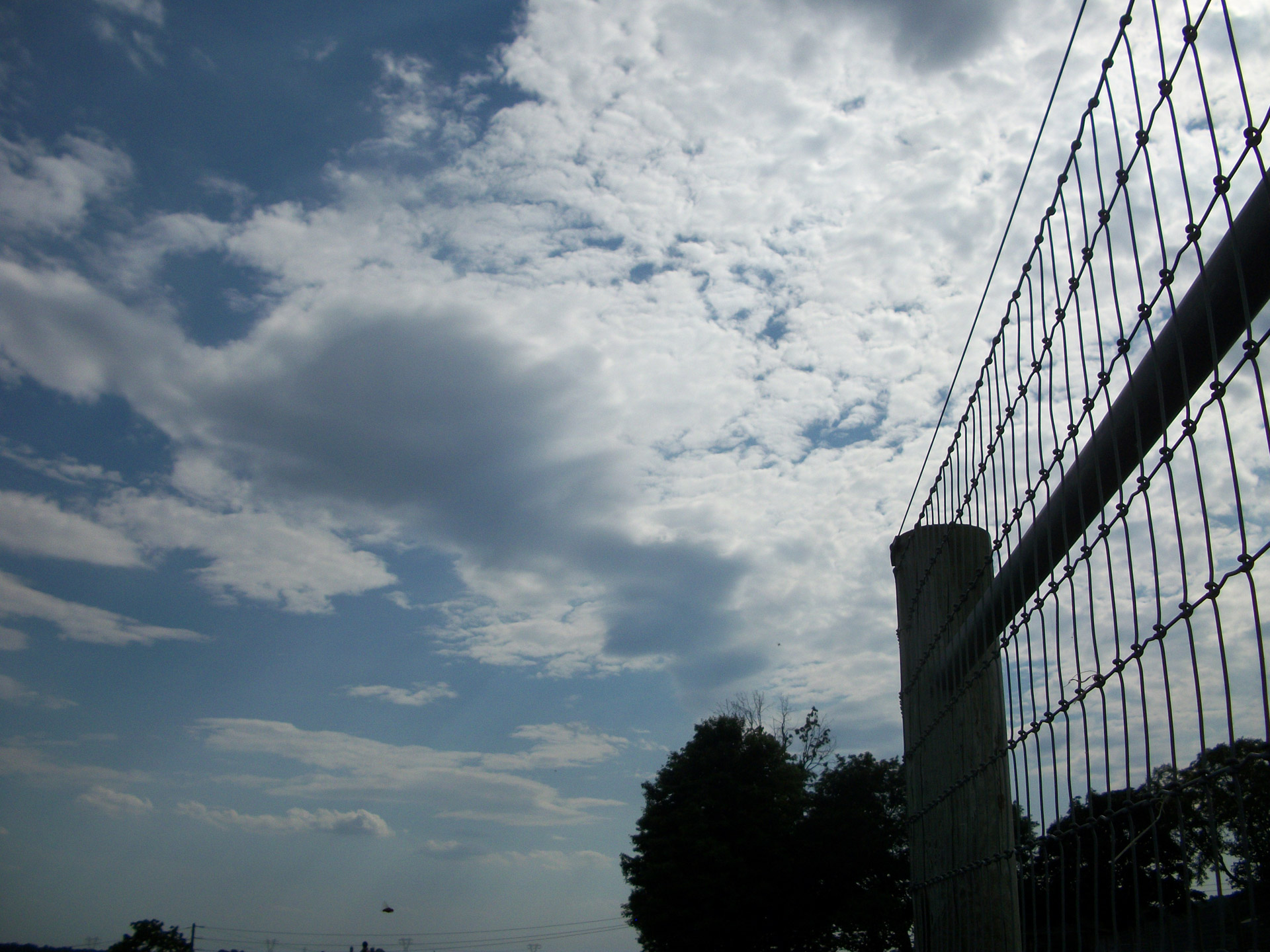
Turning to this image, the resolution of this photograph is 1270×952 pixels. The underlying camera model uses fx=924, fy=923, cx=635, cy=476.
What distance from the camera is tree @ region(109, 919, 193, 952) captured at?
31219 mm

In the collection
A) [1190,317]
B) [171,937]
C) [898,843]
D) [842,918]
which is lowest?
[171,937]

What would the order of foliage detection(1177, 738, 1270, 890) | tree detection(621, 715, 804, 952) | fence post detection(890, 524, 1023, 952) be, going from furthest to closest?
tree detection(621, 715, 804, 952), fence post detection(890, 524, 1023, 952), foliage detection(1177, 738, 1270, 890)

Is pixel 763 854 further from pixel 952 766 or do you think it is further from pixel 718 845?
pixel 952 766

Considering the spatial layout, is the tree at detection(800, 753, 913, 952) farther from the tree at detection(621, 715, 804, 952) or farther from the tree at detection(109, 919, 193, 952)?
the tree at detection(109, 919, 193, 952)

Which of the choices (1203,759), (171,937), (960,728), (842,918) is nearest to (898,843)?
(842,918)

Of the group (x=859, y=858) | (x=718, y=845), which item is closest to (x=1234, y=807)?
(x=718, y=845)

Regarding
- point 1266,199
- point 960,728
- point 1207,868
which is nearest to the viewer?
point 1266,199

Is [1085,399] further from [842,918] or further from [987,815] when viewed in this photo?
[842,918]

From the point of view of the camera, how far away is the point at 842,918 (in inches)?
1056

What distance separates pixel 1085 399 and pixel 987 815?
176 cm

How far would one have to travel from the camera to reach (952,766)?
3.53 m

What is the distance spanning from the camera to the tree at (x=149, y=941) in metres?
31.2

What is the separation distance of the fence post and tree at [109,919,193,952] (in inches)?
1383

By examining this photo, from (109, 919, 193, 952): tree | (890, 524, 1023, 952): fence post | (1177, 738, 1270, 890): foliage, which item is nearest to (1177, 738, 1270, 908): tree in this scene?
(1177, 738, 1270, 890): foliage
